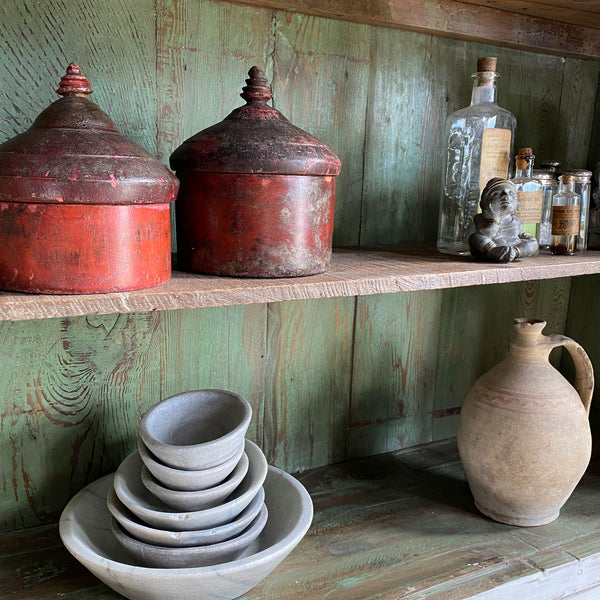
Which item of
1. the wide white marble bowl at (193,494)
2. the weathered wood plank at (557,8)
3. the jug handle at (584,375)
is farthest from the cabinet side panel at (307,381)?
the weathered wood plank at (557,8)

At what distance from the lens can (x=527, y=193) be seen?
3.10 ft

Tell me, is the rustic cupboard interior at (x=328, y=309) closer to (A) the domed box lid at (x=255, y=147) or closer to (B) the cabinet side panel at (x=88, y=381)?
(B) the cabinet side panel at (x=88, y=381)

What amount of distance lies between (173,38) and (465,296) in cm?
69

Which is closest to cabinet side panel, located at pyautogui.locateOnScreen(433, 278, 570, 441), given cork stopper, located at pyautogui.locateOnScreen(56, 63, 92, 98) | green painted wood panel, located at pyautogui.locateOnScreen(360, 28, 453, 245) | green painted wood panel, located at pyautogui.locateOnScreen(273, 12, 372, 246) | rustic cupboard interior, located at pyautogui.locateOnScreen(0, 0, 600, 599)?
rustic cupboard interior, located at pyautogui.locateOnScreen(0, 0, 600, 599)

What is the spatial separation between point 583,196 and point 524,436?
397 millimetres

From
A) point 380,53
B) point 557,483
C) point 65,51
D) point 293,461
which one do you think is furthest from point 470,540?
point 65,51

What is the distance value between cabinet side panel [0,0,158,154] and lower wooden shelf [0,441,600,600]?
1.85 feet

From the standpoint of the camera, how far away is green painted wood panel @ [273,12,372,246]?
934mm

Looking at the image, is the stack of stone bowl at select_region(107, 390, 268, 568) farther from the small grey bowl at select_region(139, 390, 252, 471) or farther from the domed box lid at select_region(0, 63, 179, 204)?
the domed box lid at select_region(0, 63, 179, 204)

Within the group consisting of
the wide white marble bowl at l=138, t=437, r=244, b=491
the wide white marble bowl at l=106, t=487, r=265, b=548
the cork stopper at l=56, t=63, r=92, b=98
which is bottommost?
the wide white marble bowl at l=106, t=487, r=265, b=548

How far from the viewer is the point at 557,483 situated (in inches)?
37.5

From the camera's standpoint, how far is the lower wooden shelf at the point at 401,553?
32.1 inches

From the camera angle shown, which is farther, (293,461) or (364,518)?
(293,461)

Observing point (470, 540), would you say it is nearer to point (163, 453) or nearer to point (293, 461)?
point (293, 461)
